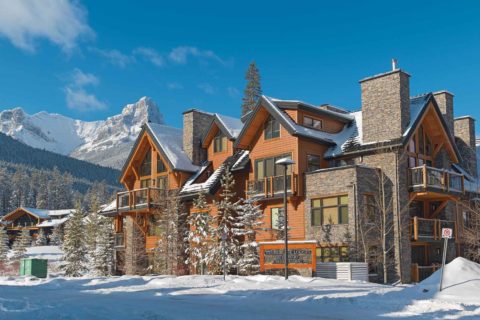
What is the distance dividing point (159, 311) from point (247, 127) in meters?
20.3

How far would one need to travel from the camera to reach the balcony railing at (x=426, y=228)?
102 feet

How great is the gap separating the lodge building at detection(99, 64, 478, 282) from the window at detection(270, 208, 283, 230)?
8 centimetres

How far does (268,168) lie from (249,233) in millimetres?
4131

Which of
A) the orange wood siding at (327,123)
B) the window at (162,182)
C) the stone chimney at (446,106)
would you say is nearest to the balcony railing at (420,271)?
the orange wood siding at (327,123)

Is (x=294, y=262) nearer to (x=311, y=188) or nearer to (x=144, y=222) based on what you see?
(x=311, y=188)

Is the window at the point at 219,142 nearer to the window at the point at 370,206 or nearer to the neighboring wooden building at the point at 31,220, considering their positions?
the window at the point at 370,206

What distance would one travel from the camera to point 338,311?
16078 millimetres

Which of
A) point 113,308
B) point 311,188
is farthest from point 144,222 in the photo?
point 113,308

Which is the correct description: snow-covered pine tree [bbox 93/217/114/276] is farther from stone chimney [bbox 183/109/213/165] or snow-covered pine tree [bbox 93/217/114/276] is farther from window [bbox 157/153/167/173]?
stone chimney [bbox 183/109/213/165]

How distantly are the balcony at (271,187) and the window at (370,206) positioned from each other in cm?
390

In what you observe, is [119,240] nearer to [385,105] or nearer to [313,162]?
[313,162]

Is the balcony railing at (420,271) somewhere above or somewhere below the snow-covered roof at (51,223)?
below

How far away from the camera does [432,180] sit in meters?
31.6

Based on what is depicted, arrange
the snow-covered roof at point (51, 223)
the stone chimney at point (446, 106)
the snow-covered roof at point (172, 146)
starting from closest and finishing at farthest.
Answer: the stone chimney at point (446, 106) → the snow-covered roof at point (172, 146) → the snow-covered roof at point (51, 223)
